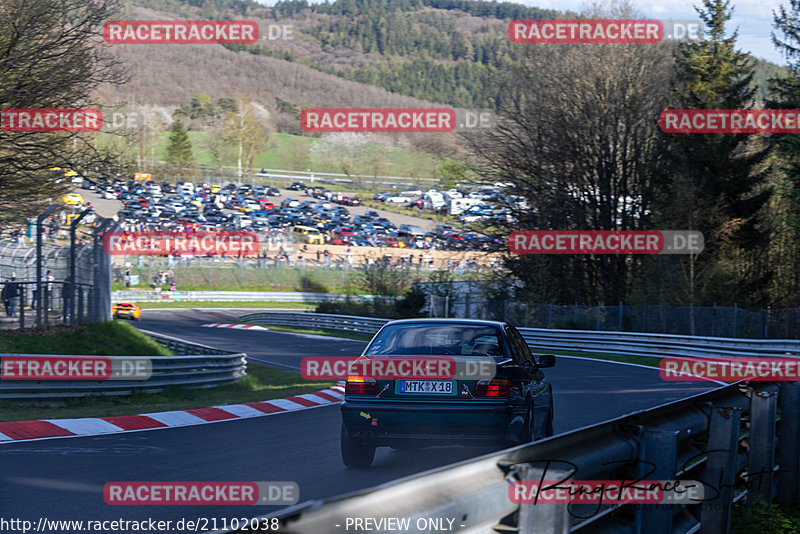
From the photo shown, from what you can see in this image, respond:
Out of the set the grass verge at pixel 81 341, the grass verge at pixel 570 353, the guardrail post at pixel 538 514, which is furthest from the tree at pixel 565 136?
the guardrail post at pixel 538 514

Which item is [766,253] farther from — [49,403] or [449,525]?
[449,525]

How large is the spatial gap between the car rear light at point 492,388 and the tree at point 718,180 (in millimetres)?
27014

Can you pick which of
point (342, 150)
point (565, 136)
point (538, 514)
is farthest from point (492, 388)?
point (342, 150)

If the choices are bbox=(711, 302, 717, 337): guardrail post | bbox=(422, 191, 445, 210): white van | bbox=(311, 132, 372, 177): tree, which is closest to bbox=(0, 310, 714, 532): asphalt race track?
bbox=(711, 302, 717, 337): guardrail post

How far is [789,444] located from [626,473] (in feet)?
9.56

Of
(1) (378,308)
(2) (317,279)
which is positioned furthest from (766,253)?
(2) (317,279)

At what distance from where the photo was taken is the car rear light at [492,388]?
7.58 meters

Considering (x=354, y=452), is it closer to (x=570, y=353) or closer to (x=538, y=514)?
(x=538, y=514)

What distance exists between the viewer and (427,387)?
769cm

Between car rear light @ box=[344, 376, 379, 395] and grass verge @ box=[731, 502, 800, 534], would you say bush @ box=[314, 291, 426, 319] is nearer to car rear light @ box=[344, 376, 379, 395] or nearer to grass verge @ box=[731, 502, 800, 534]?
car rear light @ box=[344, 376, 379, 395]

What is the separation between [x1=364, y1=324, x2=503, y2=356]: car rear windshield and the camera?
8047 mm

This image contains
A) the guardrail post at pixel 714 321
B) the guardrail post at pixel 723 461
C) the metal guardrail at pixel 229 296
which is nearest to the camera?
the guardrail post at pixel 723 461

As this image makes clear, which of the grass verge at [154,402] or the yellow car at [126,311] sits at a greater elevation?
the grass verge at [154,402]

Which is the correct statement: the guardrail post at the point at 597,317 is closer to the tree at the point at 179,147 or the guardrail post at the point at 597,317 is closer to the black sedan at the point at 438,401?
the black sedan at the point at 438,401
